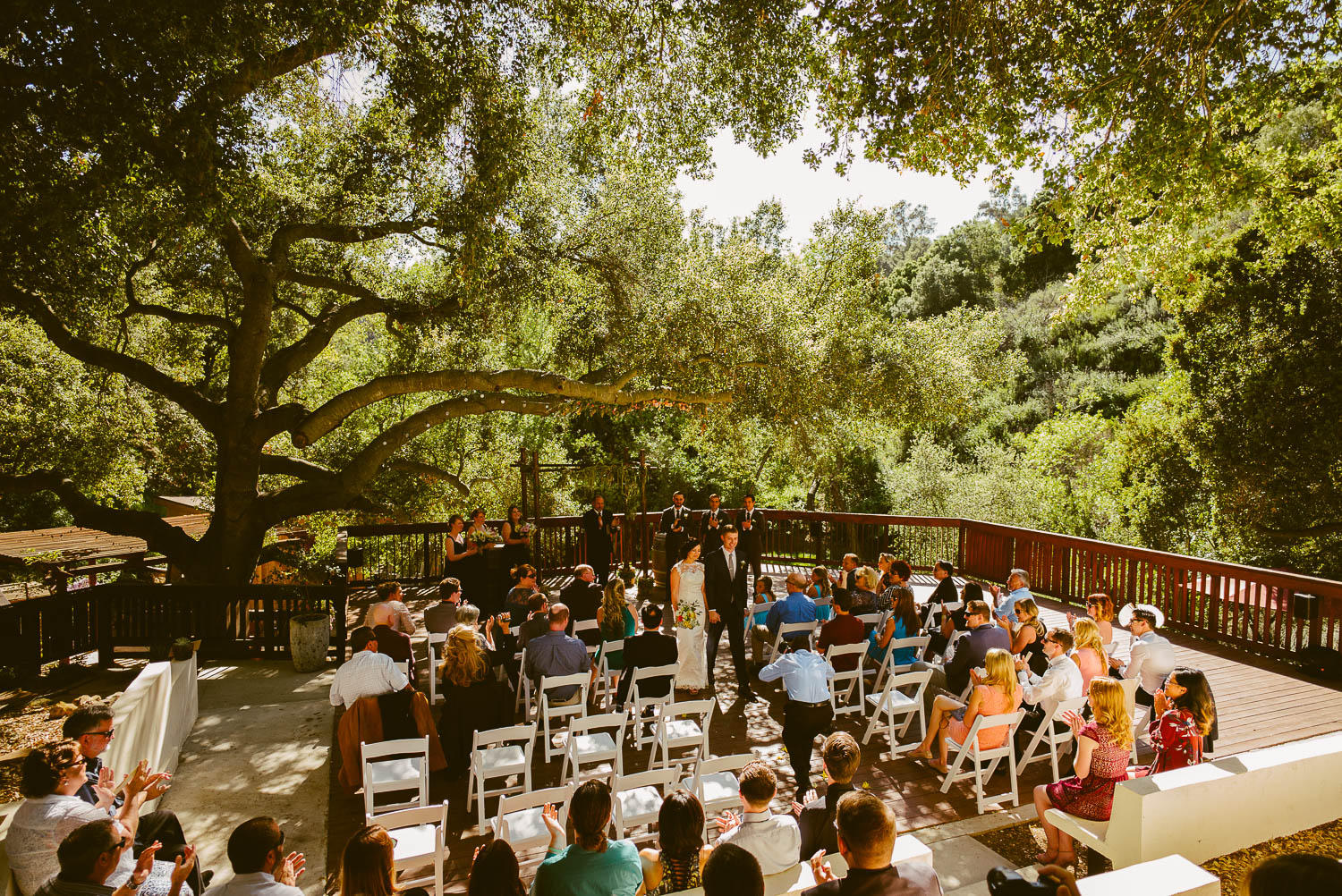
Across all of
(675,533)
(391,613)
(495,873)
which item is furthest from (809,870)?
(675,533)

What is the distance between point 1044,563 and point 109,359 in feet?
48.5

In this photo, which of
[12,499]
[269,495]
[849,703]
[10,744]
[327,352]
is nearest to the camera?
[10,744]

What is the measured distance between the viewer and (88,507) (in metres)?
11.0

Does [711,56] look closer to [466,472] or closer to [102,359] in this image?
[102,359]

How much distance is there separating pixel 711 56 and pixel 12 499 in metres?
28.4

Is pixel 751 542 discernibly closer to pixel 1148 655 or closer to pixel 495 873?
pixel 1148 655

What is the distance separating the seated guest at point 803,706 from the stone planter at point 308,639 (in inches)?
242

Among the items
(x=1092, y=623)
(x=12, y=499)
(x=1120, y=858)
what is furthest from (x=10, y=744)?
(x=12, y=499)

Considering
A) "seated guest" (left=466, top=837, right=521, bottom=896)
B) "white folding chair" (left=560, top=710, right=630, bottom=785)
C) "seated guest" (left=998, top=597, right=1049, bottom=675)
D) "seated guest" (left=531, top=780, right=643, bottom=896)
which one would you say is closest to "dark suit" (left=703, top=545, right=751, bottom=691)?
"white folding chair" (left=560, top=710, right=630, bottom=785)

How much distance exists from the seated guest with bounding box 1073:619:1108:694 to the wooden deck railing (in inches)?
186

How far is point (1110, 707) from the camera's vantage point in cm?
425

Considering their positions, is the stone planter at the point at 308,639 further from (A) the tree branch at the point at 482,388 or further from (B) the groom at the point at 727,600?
(B) the groom at the point at 727,600

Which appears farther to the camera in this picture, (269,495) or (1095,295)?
(269,495)

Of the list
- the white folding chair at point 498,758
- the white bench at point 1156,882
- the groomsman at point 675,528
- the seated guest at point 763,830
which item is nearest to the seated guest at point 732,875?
the seated guest at point 763,830
